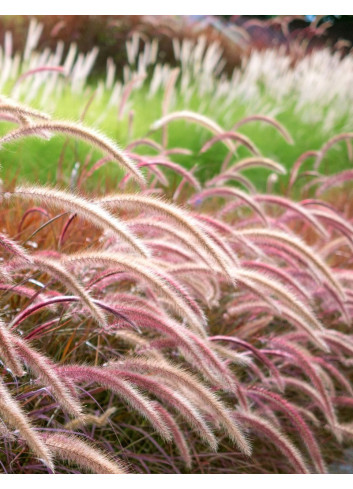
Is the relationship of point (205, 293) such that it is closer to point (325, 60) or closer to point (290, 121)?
point (325, 60)

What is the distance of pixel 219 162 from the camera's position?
11.3ft

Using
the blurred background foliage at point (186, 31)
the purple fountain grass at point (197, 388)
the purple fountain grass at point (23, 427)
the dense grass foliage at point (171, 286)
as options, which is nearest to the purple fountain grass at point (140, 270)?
the dense grass foliage at point (171, 286)

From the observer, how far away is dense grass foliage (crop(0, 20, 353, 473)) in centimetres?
131

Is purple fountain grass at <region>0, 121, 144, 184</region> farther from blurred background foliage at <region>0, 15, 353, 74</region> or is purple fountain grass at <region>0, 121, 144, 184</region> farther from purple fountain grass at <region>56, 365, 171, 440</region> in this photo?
blurred background foliage at <region>0, 15, 353, 74</region>

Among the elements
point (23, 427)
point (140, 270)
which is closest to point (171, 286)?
point (140, 270)

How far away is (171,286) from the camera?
4.91ft

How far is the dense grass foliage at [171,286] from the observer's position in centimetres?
131

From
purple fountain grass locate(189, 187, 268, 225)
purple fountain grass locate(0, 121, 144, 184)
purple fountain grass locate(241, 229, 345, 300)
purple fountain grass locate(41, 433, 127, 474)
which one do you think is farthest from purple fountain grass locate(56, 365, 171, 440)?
purple fountain grass locate(189, 187, 268, 225)

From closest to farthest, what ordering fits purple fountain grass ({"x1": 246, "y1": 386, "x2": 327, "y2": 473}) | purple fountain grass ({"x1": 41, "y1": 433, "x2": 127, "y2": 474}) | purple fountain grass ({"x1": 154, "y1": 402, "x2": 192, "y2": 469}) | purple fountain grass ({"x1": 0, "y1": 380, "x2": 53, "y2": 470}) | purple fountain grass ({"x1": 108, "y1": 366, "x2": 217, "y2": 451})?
purple fountain grass ({"x1": 0, "y1": 380, "x2": 53, "y2": 470}) < purple fountain grass ({"x1": 41, "y1": 433, "x2": 127, "y2": 474}) < purple fountain grass ({"x1": 108, "y1": 366, "x2": 217, "y2": 451}) < purple fountain grass ({"x1": 154, "y1": 402, "x2": 192, "y2": 469}) < purple fountain grass ({"x1": 246, "y1": 386, "x2": 327, "y2": 473})

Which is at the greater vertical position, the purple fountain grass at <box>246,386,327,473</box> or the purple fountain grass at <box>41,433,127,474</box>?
the purple fountain grass at <box>41,433,127,474</box>

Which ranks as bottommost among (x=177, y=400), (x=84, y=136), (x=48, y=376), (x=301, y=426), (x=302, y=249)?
(x=301, y=426)

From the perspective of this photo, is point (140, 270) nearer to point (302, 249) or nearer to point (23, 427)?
point (23, 427)

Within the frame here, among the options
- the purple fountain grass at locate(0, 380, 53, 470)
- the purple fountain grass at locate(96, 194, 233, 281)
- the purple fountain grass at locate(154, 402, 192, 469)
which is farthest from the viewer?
the purple fountain grass at locate(154, 402, 192, 469)

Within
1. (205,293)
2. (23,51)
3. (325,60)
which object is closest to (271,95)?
(325,60)
